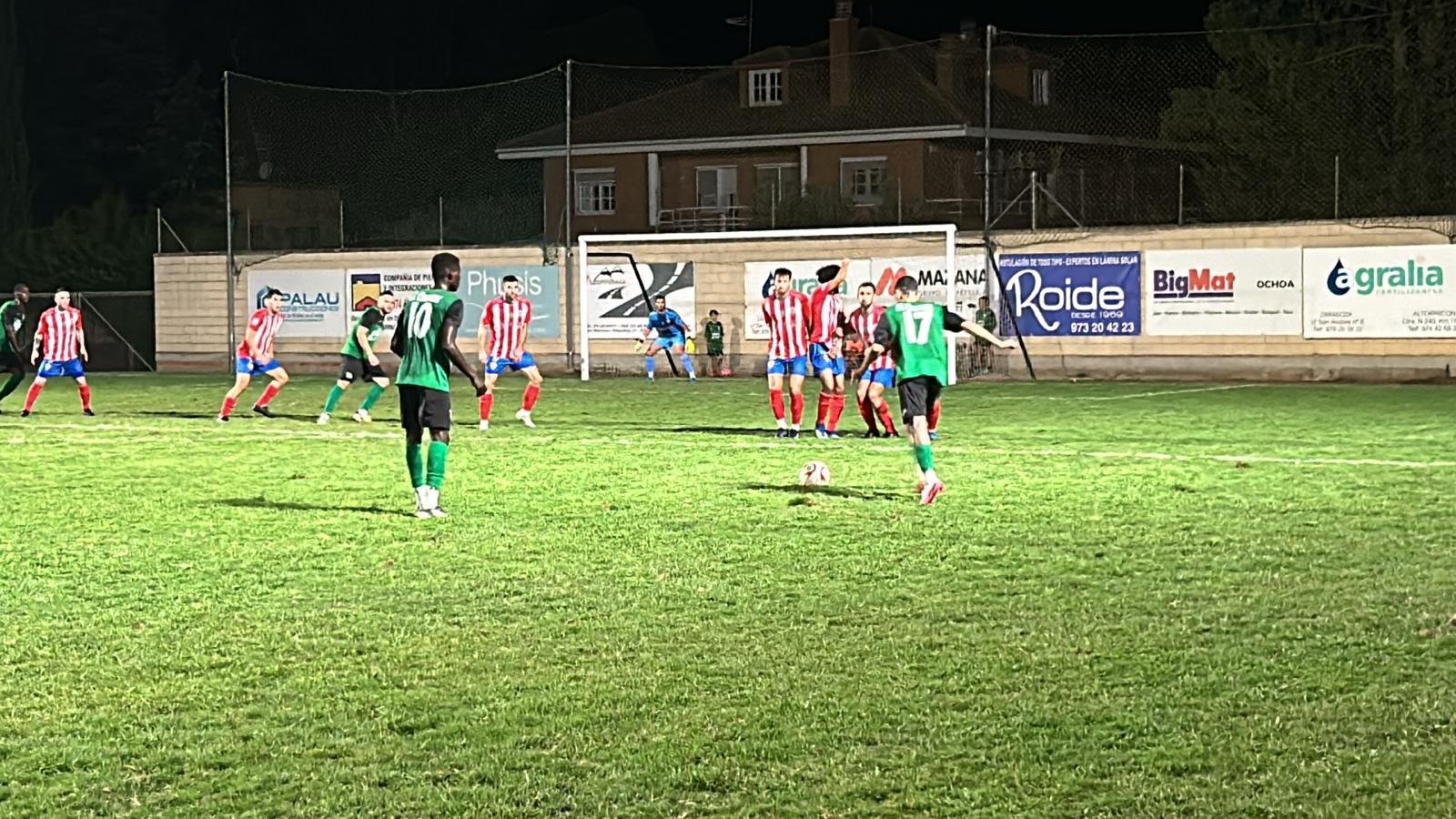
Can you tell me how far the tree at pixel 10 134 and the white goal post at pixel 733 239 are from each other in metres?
21.6

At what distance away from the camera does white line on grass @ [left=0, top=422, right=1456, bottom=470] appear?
15.9 m

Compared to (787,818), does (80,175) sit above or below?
above

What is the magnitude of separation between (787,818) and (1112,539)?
19.5ft

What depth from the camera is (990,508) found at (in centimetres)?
1265

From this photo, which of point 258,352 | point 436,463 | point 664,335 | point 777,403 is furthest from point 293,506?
point 664,335

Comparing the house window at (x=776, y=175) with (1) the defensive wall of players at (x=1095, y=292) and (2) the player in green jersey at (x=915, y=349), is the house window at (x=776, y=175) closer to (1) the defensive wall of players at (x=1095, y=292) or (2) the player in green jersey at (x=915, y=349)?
(1) the defensive wall of players at (x=1095, y=292)

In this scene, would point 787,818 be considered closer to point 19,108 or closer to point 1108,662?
point 1108,662

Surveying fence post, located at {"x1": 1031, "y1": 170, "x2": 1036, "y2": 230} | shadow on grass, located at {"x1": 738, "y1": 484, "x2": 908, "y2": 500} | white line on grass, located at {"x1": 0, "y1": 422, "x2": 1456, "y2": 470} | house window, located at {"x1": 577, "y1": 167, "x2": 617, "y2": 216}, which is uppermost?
house window, located at {"x1": 577, "y1": 167, "x2": 617, "y2": 216}

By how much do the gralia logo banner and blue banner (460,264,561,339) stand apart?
14305mm

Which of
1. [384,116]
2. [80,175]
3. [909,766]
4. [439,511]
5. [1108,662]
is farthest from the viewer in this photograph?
[80,175]

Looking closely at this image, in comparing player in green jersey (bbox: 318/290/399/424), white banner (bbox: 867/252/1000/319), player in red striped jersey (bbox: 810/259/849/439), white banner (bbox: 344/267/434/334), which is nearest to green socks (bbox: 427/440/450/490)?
player in red striped jersey (bbox: 810/259/849/439)

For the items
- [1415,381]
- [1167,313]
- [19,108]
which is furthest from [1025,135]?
[19,108]

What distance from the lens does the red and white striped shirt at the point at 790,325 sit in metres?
19.3

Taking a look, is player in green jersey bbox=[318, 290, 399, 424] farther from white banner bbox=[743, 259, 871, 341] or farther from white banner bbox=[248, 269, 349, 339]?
white banner bbox=[248, 269, 349, 339]
